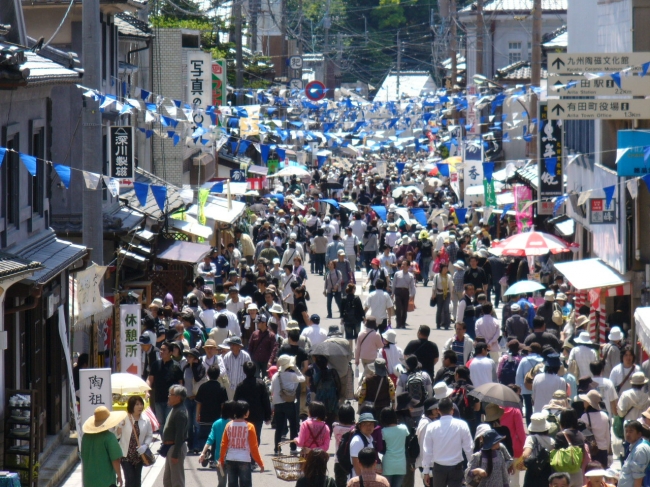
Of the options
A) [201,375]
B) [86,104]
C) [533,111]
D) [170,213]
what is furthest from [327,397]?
[533,111]

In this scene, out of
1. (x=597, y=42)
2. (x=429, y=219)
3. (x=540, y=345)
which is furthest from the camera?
(x=429, y=219)

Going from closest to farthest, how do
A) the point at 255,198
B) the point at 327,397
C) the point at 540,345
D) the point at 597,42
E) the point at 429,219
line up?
the point at 327,397 < the point at 540,345 < the point at 597,42 < the point at 429,219 < the point at 255,198

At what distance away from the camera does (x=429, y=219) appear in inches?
1533

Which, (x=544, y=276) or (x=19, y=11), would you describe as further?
(x=544, y=276)

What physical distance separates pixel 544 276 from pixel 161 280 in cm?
849

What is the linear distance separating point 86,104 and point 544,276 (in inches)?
533

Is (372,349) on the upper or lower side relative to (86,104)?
lower

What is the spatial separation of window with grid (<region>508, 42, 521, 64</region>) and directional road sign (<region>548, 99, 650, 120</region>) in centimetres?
4677

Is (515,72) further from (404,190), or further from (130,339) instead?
(130,339)

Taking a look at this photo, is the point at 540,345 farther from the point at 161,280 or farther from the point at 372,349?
the point at 161,280

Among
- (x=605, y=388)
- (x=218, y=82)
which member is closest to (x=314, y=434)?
(x=605, y=388)

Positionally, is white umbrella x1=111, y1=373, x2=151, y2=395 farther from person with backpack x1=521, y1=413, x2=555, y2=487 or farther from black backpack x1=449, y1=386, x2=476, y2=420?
person with backpack x1=521, y1=413, x2=555, y2=487

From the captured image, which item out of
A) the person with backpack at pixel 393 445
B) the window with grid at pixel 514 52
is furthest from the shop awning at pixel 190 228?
the window with grid at pixel 514 52

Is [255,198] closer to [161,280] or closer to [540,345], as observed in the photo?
[161,280]
